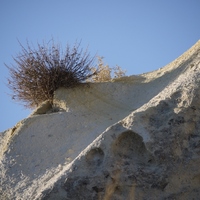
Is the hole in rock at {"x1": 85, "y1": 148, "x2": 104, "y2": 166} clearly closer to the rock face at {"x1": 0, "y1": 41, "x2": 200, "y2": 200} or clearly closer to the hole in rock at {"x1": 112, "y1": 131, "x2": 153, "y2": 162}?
the rock face at {"x1": 0, "y1": 41, "x2": 200, "y2": 200}

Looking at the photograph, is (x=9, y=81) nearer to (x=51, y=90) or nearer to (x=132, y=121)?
(x=51, y=90)

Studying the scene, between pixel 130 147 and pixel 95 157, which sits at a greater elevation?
pixel 95 157

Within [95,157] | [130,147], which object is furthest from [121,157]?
[95,157]

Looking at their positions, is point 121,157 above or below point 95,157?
below

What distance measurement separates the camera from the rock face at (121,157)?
3.31 meters

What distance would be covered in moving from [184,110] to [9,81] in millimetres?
2912

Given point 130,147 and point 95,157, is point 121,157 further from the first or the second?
point 95,157

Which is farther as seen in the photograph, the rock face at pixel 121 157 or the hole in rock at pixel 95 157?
the hole in rock at pixel 95 157

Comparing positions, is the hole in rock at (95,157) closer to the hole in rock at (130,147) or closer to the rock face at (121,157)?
the rock face at (121,157)

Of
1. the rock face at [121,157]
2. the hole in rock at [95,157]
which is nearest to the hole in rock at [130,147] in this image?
the rock face at [121,157]

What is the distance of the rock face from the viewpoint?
3309 mm

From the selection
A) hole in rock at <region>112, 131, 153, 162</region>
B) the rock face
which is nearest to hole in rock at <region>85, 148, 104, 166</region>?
the rock face

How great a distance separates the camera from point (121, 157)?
3.39 meters

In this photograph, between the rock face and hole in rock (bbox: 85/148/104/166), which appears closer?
the rock face
